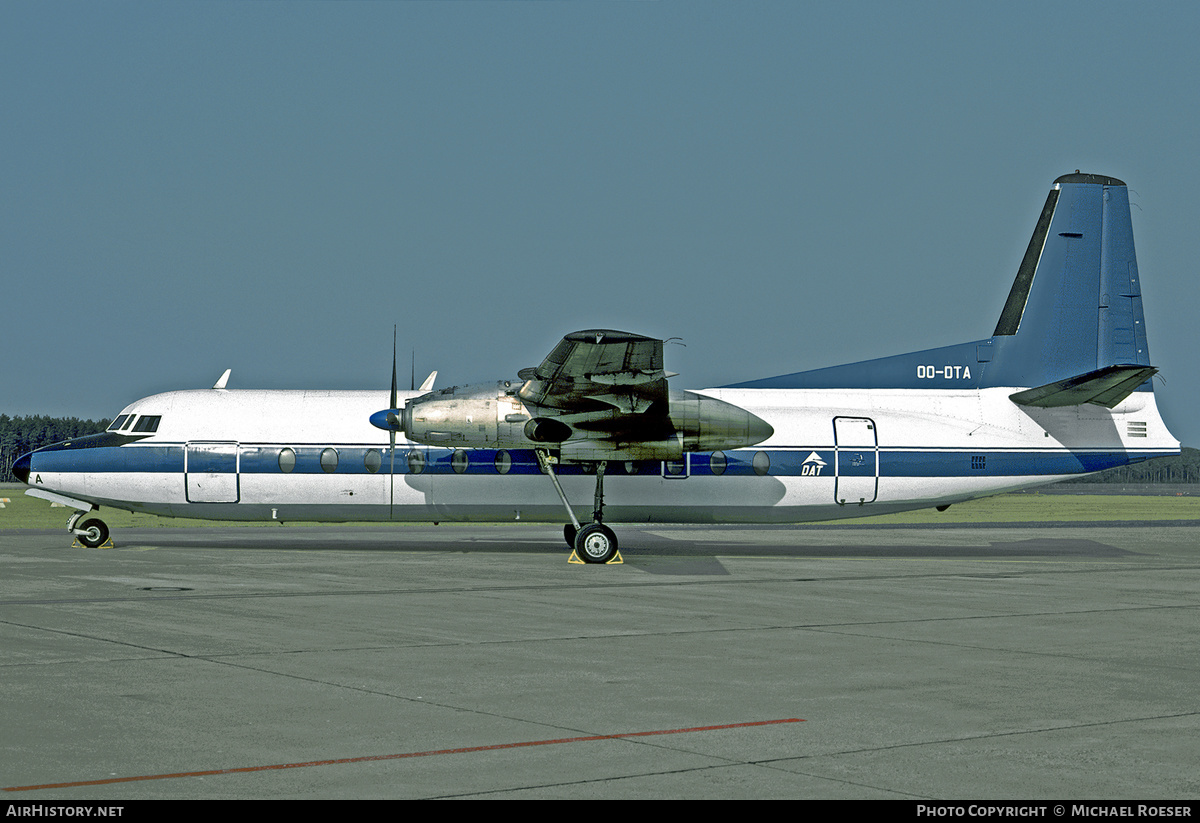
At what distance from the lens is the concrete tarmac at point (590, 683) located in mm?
6902

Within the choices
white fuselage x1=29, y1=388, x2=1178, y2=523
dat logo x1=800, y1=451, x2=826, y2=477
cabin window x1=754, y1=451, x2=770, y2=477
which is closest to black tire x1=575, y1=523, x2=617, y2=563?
white fuselage x1=29, y1=388, x2=1178, y2=523

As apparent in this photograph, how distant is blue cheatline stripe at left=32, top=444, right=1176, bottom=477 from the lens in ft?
82.8

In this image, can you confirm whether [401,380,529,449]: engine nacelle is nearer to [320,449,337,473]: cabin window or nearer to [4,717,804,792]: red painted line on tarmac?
[320,449,337,473]: cabin window

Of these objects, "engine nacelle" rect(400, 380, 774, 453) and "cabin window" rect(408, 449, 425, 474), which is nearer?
"engine nacelle" rect(400, 380, 774, 453)

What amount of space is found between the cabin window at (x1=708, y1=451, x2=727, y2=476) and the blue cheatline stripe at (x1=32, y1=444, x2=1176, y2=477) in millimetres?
31

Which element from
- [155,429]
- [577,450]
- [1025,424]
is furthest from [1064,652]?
[155,429]

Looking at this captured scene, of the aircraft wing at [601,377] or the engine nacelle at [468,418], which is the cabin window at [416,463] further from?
the aircraft wing at [601,377]

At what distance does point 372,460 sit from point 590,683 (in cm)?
1610

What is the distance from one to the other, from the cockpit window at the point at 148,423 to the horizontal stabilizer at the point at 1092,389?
19347 millimetres

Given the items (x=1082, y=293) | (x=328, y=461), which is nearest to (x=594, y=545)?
(x=328, y=461)

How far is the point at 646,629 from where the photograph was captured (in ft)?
45.1

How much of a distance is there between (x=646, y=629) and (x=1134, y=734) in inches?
256

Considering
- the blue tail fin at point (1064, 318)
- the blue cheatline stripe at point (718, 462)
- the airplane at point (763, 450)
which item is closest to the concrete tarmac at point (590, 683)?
the airplane at point (763, 450)

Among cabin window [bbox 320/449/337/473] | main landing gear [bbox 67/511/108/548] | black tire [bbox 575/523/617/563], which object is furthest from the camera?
main landing gear [bbox 67/511/108/548]
